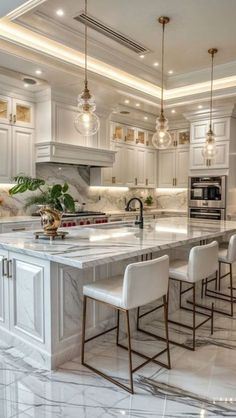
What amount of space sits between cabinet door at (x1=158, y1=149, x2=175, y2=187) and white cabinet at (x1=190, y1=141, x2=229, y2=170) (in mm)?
831

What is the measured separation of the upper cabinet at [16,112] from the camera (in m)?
4.59

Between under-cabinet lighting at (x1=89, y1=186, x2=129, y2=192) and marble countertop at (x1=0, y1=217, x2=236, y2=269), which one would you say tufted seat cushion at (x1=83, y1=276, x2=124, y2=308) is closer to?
marble countertop at (x1=0, y1=217, x2=236, y2=269)

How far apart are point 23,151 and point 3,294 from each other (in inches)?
106

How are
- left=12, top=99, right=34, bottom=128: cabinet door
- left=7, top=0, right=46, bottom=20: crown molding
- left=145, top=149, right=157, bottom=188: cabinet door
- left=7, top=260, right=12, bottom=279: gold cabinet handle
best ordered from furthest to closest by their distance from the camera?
left=145, top=149, right=157, bottom=188: cabinet door
left=12, top=99, right=34, bottom=128: cabinet door
left=7, top=0, right=46, bottom=20: crown molding
left=7, top=260, right=12, bottom=279: gold cabinet handle

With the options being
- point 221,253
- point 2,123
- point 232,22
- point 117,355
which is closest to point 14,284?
point 117,355

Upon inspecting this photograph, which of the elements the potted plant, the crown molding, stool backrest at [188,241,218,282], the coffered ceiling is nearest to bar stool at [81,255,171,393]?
stool backrest at [188,241,218,282]

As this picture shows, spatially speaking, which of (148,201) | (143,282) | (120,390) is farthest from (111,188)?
(120,390)

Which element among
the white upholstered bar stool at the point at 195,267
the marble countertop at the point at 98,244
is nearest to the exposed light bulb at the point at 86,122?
the marble countertop at the point at 98,244

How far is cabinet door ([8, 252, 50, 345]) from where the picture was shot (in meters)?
2.35

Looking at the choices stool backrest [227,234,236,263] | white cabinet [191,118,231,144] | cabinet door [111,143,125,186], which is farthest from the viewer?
cabinet door [111,143,125,186]

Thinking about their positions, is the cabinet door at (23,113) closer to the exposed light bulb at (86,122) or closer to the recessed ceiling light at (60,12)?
the recessed ceiling light at (60,12)

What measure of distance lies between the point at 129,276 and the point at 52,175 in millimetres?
3686

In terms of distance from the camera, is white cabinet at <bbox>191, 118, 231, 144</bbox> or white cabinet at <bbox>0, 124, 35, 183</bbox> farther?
white cabinet at <bbox>191, 118, 231, 144</bbox>

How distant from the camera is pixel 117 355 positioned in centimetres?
259
